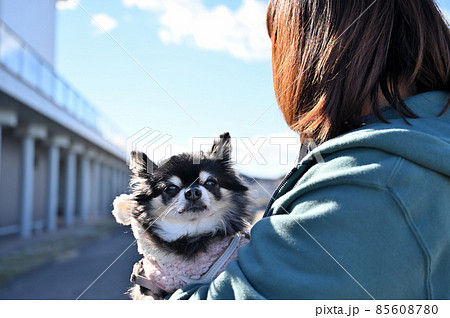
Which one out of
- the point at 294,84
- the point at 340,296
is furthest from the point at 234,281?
the point at 294,84

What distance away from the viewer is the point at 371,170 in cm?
87

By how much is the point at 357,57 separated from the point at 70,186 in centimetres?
2038

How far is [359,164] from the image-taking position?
0.91 m

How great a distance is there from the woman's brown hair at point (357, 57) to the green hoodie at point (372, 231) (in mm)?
180

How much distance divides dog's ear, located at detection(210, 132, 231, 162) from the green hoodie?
139 centimetres

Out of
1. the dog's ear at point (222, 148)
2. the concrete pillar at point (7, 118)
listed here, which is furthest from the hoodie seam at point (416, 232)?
the concrete pillar at point (7, 118)

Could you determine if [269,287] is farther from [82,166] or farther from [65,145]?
[82,166]

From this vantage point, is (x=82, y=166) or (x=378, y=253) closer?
(x=378, y=253)

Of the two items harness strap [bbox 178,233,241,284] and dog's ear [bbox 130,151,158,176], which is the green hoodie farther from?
dog's ear [bbox 130,151,158,176]

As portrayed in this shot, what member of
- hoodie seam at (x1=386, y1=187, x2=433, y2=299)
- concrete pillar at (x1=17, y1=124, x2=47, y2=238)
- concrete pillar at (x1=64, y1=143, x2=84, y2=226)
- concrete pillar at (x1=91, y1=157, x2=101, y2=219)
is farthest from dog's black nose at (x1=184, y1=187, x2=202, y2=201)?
concrete pillar at (x1=64, y1=143, x2=84, y2=226)

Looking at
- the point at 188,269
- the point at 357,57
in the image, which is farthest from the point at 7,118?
the point at 357,57

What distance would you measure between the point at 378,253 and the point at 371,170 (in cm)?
Result: 19

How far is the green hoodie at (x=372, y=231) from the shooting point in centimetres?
84

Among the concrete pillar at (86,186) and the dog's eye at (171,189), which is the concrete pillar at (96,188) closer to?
the concrete pillar at (86,186)
